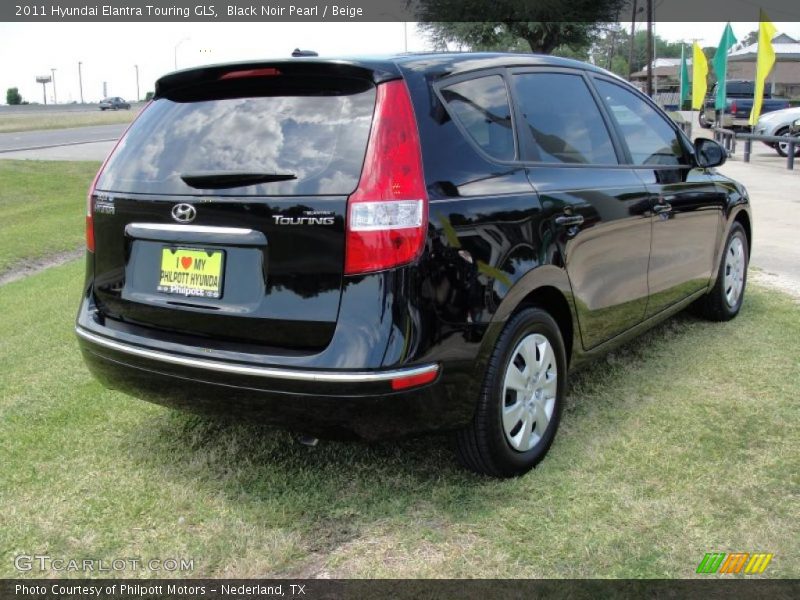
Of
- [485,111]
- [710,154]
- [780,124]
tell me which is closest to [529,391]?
[485,111]

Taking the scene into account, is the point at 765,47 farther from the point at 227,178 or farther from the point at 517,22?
the point at 517,22

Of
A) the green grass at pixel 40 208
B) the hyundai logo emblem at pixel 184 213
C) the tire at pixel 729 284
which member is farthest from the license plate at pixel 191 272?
the green grass at pixel 40 208

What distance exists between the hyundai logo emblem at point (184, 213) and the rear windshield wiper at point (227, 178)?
0.09 meters

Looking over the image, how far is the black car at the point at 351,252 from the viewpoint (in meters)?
2.65

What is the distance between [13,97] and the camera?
8812cm

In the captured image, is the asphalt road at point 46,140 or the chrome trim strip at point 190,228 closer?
the chrome trim strip at point 190,228

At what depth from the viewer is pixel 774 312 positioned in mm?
5750

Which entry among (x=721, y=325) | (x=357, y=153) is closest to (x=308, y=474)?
(x=357, y=153)

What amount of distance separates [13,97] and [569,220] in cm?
9829

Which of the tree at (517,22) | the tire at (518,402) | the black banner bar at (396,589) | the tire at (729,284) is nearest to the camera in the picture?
the black banner bar at (396,589)

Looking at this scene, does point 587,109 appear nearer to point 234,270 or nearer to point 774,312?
point 234,270

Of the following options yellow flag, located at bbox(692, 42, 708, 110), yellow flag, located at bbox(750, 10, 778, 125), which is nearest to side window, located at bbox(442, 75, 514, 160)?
yellow flag, located at bbox(750, 10, 778, 125)

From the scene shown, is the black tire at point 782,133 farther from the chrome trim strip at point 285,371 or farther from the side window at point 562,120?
the chrome trim strip at point 285,371

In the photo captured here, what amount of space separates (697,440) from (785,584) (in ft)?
3.48
